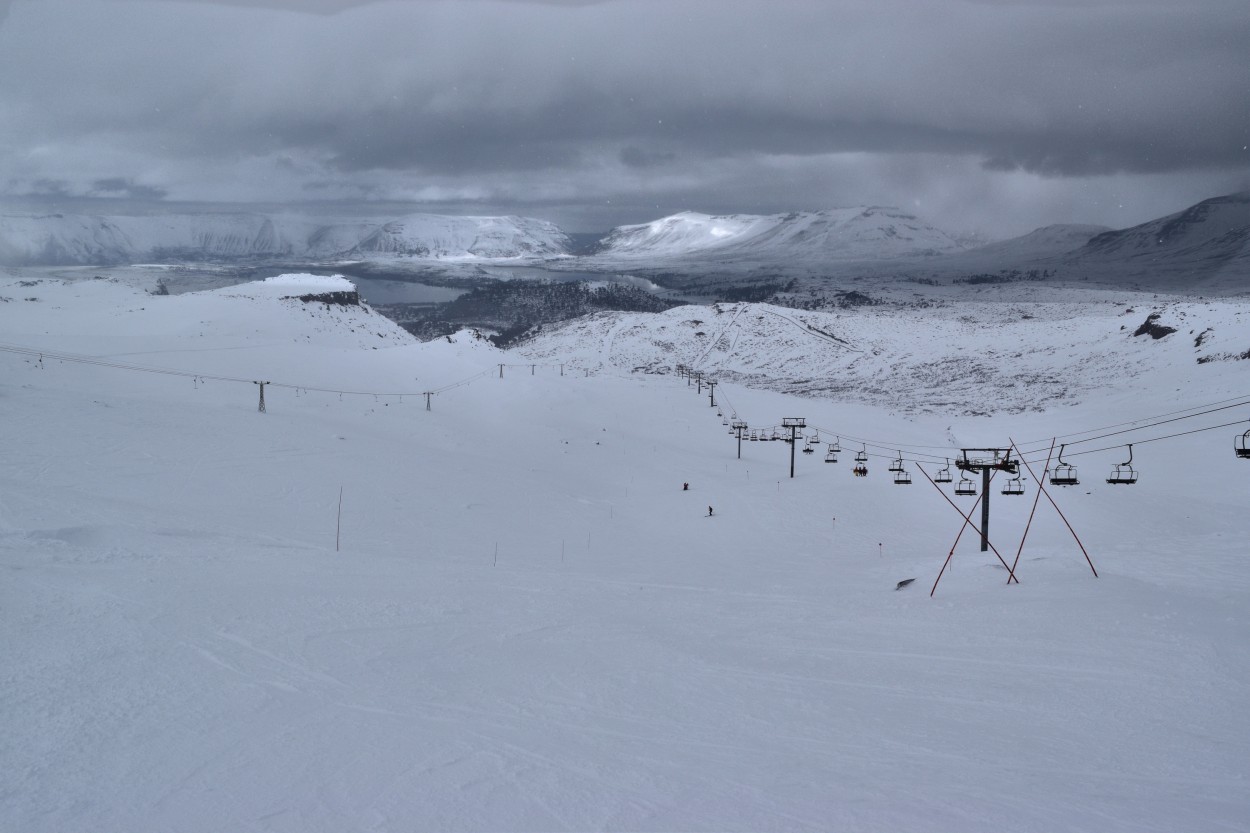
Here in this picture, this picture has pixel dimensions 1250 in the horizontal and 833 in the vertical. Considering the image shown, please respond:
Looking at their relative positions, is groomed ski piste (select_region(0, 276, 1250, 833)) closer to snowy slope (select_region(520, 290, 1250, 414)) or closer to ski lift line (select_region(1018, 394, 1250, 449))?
ski lift line (select_region(1018, 394, 1250, 449))

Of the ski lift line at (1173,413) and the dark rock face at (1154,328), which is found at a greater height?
the dark rock face at (1154,328)

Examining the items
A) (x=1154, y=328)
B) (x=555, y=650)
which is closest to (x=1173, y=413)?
(x=1154, y=328)

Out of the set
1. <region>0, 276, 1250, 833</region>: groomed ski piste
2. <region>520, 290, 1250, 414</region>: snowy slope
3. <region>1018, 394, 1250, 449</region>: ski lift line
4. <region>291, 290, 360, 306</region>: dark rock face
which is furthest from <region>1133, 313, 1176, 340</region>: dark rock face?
<region>291, 290, 360, 306</region>: dark rock face

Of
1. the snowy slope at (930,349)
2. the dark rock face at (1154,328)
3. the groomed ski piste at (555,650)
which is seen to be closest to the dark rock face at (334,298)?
the snowy slope at (930,349)

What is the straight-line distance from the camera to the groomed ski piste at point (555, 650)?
22.8 feet

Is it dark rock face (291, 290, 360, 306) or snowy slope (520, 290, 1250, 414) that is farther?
dark rock face (291, 290, 360, 306)

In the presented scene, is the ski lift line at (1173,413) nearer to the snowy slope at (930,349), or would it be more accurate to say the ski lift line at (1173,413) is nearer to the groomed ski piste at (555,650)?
the snowy slope at (930,349)

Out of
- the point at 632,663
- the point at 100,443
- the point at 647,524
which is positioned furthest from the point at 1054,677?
the point at 100,443

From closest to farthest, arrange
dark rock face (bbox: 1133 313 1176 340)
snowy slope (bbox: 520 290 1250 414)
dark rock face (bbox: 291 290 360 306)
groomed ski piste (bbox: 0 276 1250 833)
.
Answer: groomed ski piste (bbox: 0 276 1250 833)
snowy slope (bbox: 520 290 1250 414)
dark rock face (bbox: 1133 313 1176 340)
dark rock face (bbox: 291 290 360 306)

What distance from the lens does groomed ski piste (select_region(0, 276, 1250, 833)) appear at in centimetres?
694

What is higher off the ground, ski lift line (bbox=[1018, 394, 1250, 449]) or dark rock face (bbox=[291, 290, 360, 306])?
dark rock face (bbox=[291, 290, 360, 306])

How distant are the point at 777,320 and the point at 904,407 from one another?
7282 centimetres

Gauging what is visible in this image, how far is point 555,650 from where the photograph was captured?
1134 cm

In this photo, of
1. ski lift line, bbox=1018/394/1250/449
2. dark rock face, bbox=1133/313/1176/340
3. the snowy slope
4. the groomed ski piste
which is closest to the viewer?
the groomed ski piste
